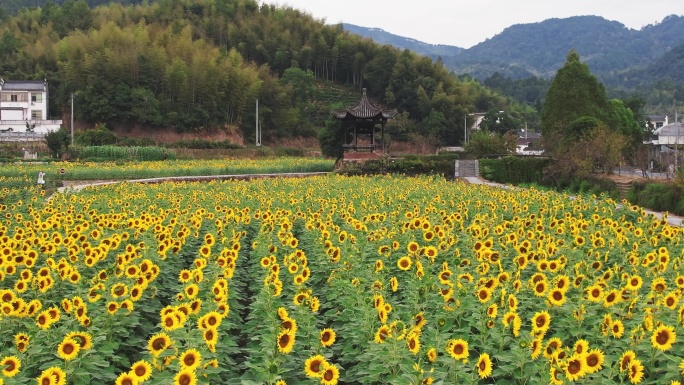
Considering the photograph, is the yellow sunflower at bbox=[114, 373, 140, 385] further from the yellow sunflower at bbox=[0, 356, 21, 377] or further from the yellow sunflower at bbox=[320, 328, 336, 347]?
the yellow sunflower at bbox=[320, 328, 336, 347]

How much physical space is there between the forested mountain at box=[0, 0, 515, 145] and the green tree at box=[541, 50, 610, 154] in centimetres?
2415

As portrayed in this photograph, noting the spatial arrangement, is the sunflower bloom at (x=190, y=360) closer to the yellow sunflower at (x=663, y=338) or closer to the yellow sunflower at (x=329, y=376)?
the yellow sunflower at (x=329, y=376)

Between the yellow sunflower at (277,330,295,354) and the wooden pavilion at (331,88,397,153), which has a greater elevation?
the wooden pavilion at (331,88,397,153)

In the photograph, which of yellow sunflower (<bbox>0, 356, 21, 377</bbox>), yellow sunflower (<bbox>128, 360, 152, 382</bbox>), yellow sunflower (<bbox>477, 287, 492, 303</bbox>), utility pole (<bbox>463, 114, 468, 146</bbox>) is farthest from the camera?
utility pole (<bbox>463, 114, 468, 146</bbox>)

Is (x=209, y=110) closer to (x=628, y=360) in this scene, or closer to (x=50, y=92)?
(x=50, y=92)

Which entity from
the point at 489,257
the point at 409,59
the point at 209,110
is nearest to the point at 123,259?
the point at 489,257

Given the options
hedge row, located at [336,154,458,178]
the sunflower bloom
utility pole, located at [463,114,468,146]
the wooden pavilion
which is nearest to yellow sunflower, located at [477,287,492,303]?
the sunflower bloom

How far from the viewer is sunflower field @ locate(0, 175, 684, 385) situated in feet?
11.2

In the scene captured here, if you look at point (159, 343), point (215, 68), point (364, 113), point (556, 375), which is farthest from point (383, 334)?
point (215, 68)

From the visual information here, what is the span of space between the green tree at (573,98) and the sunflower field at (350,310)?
87.1 feet

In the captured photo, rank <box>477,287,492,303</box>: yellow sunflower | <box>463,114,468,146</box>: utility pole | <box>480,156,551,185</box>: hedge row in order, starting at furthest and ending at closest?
1. <box>463,114,468,146</box>: utility pole
2. <box>480,156,551,185</box>: hedge row
3. <box>477,287,492,303</box>: yellow sunflower

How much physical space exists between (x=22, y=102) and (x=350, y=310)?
2259 inches

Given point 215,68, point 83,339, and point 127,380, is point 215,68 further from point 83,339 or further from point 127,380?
point 127,380

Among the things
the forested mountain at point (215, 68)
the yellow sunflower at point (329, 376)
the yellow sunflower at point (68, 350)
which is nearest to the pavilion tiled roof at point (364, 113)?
the forested mountain at point (215, 68)
